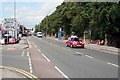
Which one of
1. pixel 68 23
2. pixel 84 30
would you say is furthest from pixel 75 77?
pixel 68 23

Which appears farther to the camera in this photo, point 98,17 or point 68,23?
point 68,23

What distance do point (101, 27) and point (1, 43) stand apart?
18.7 meters

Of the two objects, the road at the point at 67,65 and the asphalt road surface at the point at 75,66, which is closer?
the asphalt road surface at the point at 75,66

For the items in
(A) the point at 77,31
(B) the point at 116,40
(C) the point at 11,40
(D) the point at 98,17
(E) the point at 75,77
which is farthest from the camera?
(A) the point at 77,31

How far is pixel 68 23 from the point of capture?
3450 inches

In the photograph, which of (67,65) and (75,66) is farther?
(67,65)

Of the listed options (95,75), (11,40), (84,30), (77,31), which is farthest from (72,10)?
(95,75)

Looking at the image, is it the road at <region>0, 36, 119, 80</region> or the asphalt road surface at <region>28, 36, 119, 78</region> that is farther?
the road at <region>0, 36, 119, 80</region>

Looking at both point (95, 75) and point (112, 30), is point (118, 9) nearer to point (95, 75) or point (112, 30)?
point (112, 30)

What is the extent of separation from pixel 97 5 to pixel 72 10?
2963cm

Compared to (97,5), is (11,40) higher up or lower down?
lower down

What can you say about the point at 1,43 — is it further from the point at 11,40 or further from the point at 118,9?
the point at 118,9

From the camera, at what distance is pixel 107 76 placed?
1503 centimetres

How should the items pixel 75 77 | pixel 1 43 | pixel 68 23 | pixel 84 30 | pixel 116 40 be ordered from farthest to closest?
pixel 68 23 < pixel 84 30 < pixel 1 43 < pixel 116 40 < pixel 75 77
